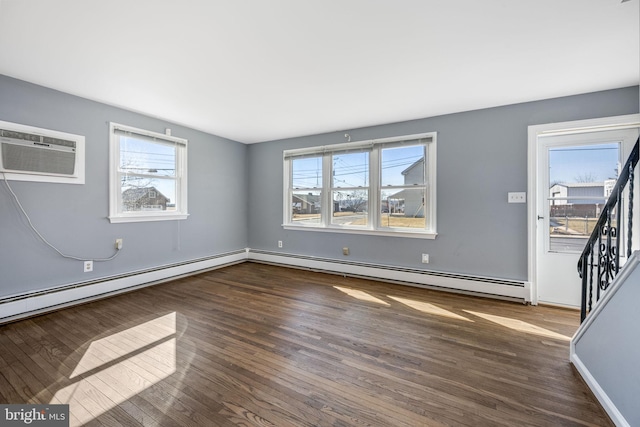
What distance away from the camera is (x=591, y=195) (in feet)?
9.64

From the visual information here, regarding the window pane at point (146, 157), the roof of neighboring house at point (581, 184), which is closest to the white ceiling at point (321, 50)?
the window pane at point (146, 157)

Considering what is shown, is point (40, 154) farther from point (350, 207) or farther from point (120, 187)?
point (350, 207)

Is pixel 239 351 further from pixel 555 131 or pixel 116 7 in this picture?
pixel 555 131

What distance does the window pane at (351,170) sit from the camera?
4293 millimetres

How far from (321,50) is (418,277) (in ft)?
10.1

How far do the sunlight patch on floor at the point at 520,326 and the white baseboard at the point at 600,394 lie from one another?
478 mm

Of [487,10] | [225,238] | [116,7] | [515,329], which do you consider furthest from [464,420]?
[225,238]

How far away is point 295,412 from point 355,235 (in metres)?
3.02

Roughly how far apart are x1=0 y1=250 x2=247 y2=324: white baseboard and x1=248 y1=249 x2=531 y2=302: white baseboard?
1.57 meters

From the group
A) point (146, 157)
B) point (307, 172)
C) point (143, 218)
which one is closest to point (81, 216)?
point (143, 218)

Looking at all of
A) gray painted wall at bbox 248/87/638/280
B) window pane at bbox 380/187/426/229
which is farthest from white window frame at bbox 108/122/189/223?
window pane at bbox 380/187/426/229

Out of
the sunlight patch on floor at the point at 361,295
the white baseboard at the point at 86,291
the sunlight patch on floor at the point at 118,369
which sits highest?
the white baseboard at the point at 86,291

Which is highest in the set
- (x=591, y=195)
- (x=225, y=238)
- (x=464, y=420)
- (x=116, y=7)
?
(x=116, y=7)

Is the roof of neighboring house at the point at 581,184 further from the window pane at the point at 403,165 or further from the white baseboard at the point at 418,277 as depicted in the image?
the window pane at the point at 403,165
